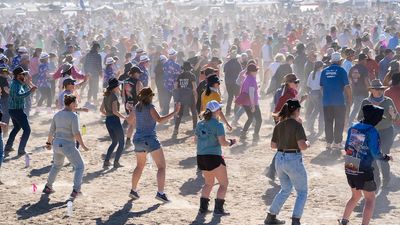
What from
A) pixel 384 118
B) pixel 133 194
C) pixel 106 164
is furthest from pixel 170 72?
pixel 384 118

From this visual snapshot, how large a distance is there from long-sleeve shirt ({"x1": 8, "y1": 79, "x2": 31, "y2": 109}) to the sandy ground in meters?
1.10

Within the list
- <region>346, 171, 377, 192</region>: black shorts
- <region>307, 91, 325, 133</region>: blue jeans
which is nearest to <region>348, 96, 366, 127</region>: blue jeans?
<region>307, 91, 325, 133</region>: blue jeans

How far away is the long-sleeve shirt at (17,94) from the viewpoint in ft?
43.9

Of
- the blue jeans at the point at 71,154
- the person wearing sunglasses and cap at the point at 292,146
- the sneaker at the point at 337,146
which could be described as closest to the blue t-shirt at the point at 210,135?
the person wearing sunglasses and cap at the point at 292,146

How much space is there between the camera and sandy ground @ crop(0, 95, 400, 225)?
1016 centimetres

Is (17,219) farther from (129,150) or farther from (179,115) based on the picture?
(179,115)

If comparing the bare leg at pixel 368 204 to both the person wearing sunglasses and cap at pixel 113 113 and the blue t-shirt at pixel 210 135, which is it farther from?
the person wearing sunglasses and cap at pixel 113 113

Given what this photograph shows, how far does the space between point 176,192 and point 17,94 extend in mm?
3935

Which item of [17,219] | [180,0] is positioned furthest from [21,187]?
[180,0]

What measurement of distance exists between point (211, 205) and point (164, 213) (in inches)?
30.7

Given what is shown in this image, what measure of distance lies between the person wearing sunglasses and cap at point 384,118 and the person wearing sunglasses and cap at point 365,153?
2.00 m

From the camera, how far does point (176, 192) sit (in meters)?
11.6

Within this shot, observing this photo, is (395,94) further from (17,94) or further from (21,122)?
(21,122)

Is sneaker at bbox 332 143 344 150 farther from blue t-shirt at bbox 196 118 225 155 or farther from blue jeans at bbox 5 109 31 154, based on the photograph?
blue jeans at bbox 5 109 31 154
